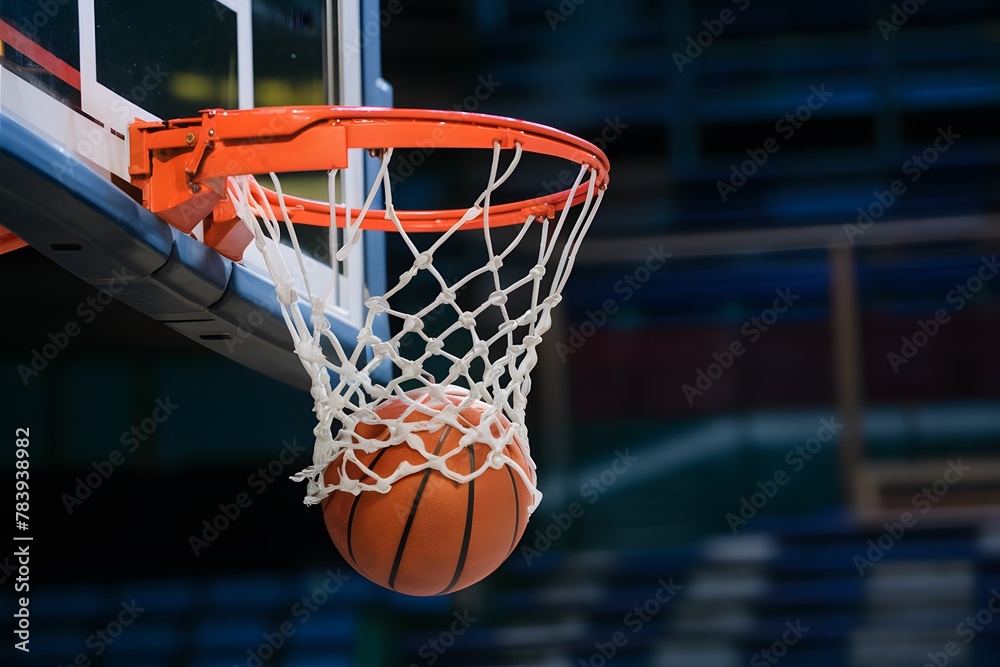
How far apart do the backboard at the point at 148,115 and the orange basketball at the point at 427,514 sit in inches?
8.9

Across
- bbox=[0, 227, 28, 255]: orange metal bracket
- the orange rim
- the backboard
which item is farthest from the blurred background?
the orange rim

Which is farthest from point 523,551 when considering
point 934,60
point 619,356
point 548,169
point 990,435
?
point 934,60

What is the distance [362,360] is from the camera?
1.60m

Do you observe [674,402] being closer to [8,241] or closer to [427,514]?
[427,514]

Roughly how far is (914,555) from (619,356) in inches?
45.9

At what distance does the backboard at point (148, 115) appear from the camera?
0.98 m

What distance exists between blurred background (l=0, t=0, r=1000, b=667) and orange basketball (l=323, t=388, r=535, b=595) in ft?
6.33

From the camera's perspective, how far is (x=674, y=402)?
3.44 m

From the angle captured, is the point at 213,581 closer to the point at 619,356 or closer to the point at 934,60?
the point at 619,356

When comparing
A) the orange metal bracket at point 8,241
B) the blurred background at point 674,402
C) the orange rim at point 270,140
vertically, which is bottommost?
the blurred background at point 674,402

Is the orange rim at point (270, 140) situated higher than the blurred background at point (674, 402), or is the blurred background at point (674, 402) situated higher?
the orange rim at point (270, 140)

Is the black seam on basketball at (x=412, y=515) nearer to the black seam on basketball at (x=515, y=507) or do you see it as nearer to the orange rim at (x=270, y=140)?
the black seam on basketball at (x=515, y=507)

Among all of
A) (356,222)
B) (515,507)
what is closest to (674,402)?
(515,507)

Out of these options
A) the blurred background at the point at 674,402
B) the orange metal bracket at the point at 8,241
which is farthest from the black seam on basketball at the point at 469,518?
the blurred background at the point at 674,402
